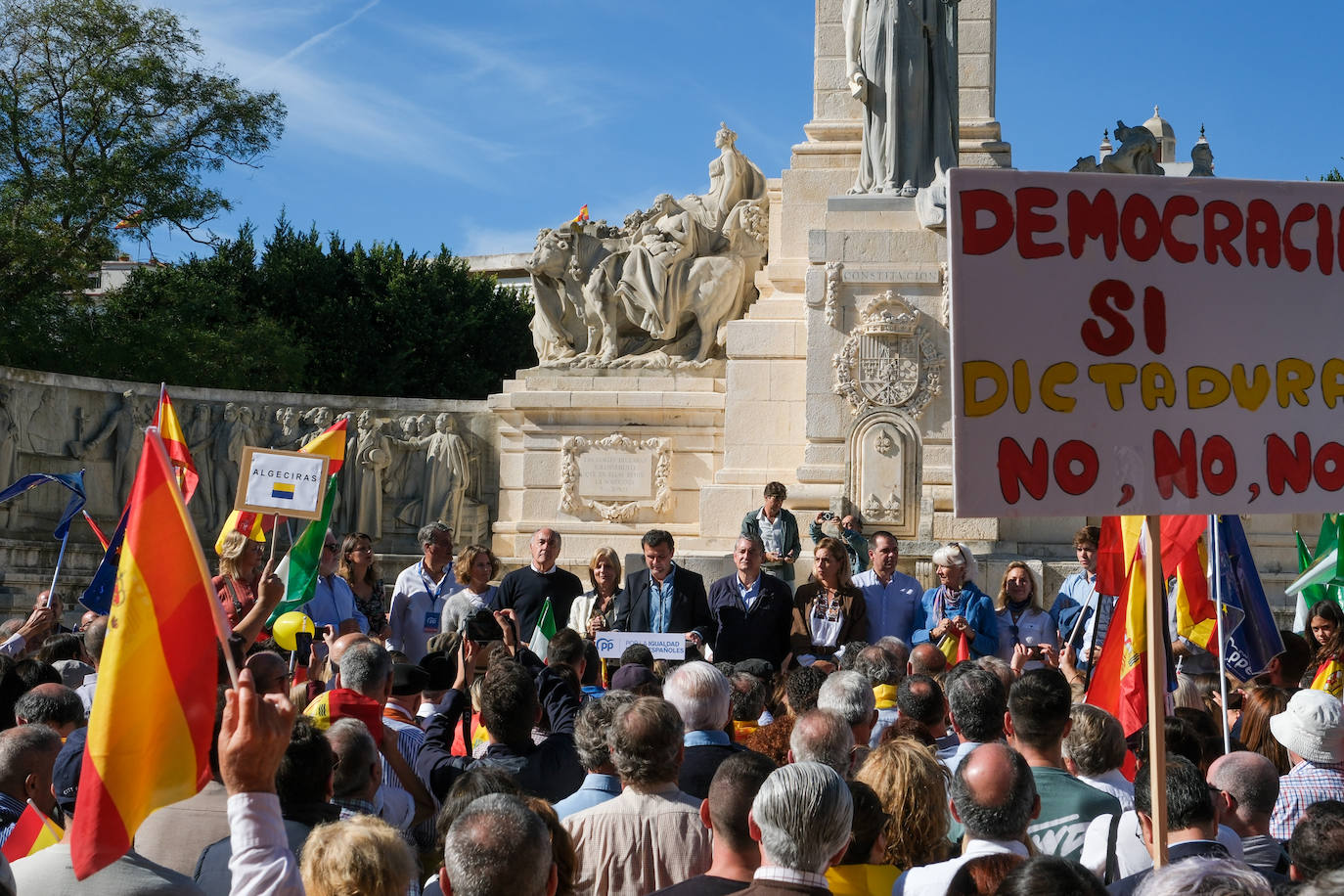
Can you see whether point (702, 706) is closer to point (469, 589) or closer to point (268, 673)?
point (268, 673)

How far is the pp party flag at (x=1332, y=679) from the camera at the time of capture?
7.58 meters

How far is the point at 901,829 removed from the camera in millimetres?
4352

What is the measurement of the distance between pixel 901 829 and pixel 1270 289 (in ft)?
5.93

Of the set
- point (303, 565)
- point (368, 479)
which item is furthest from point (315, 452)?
point (368, 479)

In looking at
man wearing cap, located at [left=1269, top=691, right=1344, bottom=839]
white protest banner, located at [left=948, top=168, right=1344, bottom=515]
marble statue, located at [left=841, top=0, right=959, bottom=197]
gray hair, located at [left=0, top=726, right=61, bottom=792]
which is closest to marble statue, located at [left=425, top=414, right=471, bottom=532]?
marble statue, located at [left=841, top=0, right=959, bottom=197]

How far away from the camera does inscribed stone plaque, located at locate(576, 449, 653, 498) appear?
19.2m

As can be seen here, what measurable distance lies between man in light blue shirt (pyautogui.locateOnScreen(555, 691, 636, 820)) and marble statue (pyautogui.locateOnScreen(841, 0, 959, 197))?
12.2 m

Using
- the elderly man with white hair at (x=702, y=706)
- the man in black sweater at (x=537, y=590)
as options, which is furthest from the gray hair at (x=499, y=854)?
the man in black sweater at (x=537, y=590)

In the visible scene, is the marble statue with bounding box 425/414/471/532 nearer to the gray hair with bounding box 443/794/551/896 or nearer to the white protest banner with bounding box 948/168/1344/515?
the white protest banner with bounding box 948/168/1344/515

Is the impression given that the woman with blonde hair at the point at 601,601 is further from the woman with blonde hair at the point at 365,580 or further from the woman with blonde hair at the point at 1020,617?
the woman with blonde hair at the point at 1020,617

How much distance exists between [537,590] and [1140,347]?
18.9 ft

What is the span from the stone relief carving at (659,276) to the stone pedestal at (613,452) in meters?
0.37

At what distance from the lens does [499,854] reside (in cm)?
339

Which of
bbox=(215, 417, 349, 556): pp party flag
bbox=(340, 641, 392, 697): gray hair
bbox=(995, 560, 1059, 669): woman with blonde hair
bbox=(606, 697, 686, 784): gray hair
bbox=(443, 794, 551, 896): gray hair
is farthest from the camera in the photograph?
bbox=(215, 417, 349, 556): pp party flag
